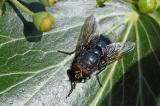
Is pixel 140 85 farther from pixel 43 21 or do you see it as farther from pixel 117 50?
pixel 43 21

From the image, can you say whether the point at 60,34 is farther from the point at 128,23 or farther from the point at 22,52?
the point at 128,23

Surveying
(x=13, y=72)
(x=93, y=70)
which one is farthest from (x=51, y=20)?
(x=93, y=70)

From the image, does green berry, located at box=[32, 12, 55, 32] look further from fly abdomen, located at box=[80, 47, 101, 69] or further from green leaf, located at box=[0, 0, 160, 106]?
fly abdomen, located at box=[80, 47, 101, 69]

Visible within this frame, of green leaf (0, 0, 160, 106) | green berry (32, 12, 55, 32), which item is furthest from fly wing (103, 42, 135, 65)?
green berry (32, 12, 55, 32)

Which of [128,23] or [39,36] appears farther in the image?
[128,23]

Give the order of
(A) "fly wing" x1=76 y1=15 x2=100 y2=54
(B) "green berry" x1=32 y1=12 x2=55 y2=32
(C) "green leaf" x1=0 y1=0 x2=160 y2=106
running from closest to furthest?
(B) "green berry" x1=32 y1=12 x2=55 y2=32, (C) "green leaf" x1=0 y1=0 x2=160 y2=106, (A) "fly wing" x1=76 y1=15 x2=100 y2=54

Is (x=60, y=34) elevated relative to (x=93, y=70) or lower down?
elevated
